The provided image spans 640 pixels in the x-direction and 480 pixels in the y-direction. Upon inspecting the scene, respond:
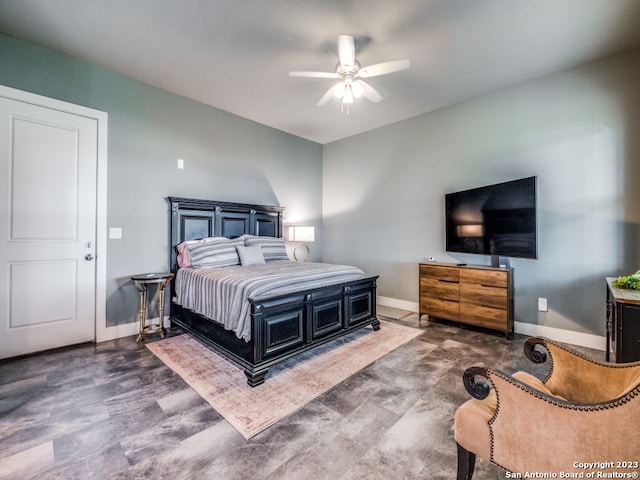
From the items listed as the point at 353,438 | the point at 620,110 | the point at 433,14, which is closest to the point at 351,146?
the point at 433,14

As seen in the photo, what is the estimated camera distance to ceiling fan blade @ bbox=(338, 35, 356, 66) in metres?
2.48

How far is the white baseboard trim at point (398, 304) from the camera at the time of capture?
4414mm

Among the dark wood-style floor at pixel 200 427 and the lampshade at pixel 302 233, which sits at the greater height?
the lampshade at pixel 302 233

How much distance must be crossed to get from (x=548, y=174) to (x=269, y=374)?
3627 mm

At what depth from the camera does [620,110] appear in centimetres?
287

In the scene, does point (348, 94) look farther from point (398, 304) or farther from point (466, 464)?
point (398, 304)

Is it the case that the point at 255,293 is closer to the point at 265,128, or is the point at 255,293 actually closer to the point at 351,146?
the point at 265,128

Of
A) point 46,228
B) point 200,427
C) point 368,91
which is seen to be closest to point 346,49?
point 368,91

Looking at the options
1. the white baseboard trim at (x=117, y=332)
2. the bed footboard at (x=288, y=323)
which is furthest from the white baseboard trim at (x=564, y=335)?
the white baseboard trim at (x=117, y=332)

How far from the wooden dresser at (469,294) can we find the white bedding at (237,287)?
44.3 inches

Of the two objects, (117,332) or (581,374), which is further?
(117,332)

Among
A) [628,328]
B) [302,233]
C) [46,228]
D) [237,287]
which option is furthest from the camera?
[302,233]

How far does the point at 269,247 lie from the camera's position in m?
4.16

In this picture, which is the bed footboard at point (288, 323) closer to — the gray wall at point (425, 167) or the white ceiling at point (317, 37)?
the gray wall at point (425, 167)
